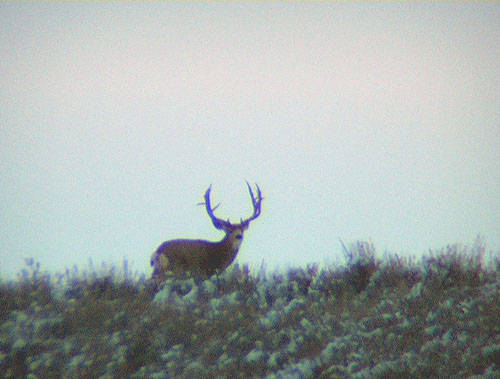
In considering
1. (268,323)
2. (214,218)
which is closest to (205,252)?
(214,218)

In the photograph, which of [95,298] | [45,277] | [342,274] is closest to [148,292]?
[95,298]

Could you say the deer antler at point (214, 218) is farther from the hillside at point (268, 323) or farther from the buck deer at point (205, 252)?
the hillside at point (268, 323)

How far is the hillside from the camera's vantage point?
6094mm

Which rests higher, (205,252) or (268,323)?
(205,252)

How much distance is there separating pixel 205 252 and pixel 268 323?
180 inches

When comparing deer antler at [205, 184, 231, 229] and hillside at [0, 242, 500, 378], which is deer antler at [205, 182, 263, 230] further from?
hillside at [0, 242, 500, 378]

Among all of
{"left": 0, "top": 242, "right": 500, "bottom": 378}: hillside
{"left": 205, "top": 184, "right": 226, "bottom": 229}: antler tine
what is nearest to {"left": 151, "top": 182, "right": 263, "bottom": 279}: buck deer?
{"left": 205, "top": 184, "right": 226, "bottom": 229}: antler tine

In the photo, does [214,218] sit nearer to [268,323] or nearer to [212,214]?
[212,214]

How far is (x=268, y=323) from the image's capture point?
714 centimetres

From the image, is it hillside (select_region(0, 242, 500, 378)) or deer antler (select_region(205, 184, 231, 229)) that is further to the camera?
deer antler (select_region(205, 184, 231, 229))

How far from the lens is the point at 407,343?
629cm

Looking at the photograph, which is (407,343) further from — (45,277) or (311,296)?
(45,277)

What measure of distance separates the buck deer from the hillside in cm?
194

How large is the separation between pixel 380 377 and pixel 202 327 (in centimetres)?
225
